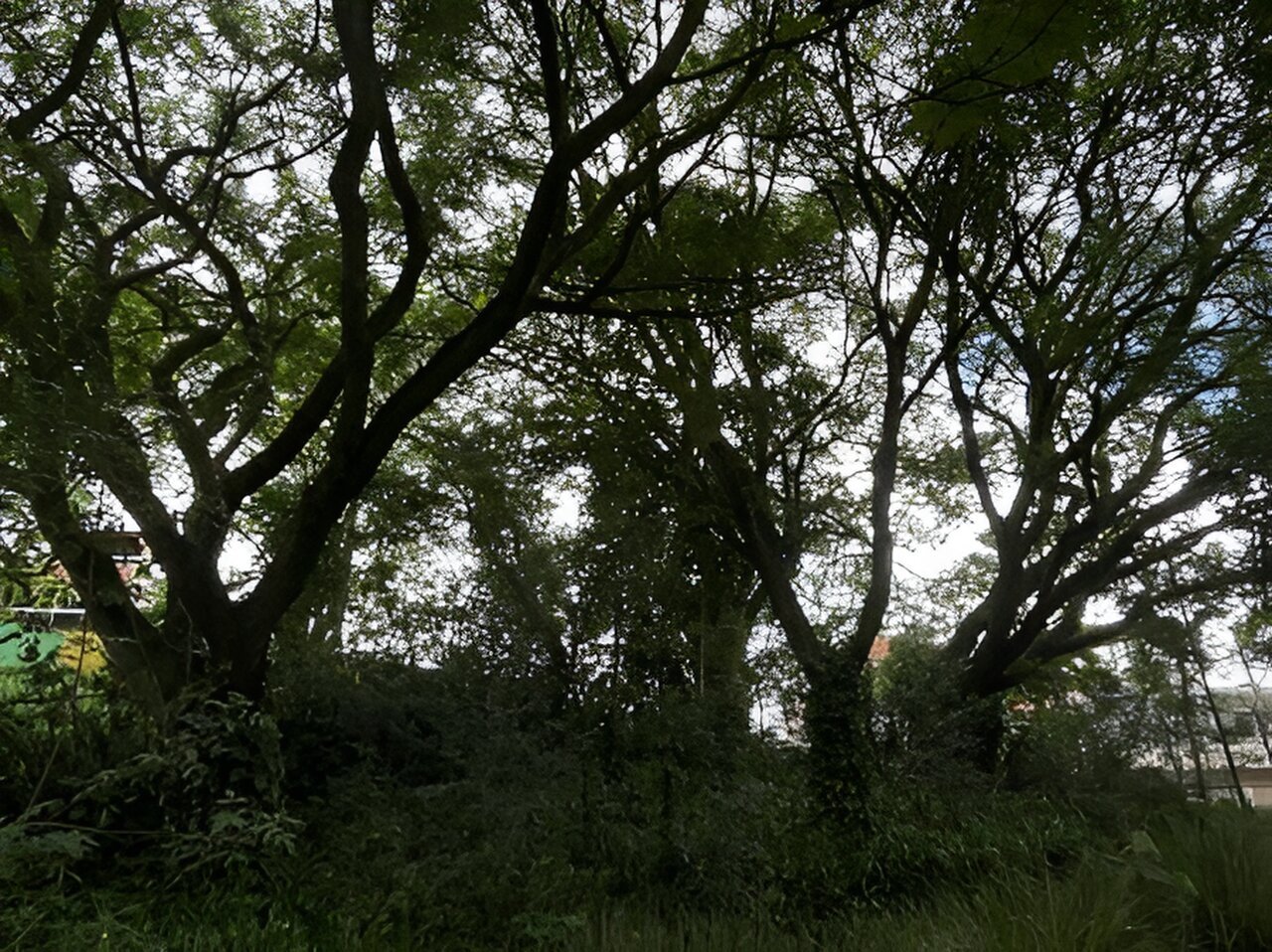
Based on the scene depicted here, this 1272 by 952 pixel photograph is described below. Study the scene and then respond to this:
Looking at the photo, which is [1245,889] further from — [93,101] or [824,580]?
[93,101]

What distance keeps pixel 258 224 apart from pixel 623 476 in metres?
4.03

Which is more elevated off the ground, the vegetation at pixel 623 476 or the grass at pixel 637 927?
the vegetation at pixel 623 476

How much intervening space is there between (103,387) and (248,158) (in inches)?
126

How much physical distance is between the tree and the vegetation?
0.04 metres

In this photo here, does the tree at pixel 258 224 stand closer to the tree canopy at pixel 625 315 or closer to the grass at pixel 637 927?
the tree canopy at pixel 625 315

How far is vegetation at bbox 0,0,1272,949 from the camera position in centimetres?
481

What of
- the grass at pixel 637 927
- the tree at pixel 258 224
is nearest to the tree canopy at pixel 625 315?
the tree at pixel 258 224

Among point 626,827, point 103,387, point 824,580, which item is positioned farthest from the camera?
point 824,580

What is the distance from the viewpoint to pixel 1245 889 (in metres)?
4.30

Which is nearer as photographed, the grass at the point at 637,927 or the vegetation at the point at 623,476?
the grass at the point at 637,927

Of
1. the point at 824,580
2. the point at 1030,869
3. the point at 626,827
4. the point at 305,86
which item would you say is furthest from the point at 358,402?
the point at 824,580

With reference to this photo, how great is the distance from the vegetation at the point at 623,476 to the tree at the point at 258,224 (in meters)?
0.04

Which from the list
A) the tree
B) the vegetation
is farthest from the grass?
the tree

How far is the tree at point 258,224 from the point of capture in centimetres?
530
